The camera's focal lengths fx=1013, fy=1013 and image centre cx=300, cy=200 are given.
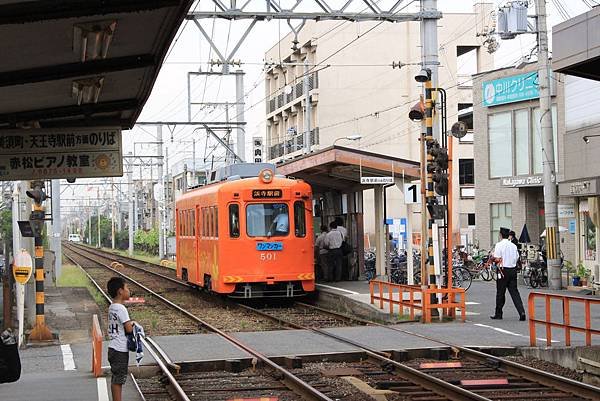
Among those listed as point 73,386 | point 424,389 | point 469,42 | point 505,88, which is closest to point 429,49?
point 424,389

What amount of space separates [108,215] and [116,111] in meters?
115

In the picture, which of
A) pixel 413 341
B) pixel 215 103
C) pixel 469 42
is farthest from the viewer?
pixel 469 42

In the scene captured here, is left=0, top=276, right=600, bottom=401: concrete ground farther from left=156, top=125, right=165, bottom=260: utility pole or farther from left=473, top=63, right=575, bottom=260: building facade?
left=156, top=125, right=165, bottom=260: utility pole

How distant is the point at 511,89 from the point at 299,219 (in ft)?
50.6

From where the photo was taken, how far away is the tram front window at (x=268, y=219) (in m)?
23.4

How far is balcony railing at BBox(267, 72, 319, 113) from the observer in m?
59.3

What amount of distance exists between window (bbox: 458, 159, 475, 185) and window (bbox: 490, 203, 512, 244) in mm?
17443

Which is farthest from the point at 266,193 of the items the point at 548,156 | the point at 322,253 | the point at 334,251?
the point at 548,156

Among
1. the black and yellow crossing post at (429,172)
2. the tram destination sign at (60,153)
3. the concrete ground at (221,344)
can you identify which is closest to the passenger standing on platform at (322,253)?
the concrete ground at (221,344)

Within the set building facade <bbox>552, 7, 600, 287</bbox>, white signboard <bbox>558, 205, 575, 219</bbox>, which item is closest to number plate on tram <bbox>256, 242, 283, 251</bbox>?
building facade <bbox>552, 7, 600, 287</bbox>

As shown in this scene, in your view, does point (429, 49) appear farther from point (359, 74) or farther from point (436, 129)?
point (359, 74)

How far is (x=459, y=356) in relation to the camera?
1449cm

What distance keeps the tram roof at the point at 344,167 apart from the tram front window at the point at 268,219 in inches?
A: 57.5

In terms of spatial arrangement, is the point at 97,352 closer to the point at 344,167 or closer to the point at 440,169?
the point at 440,169
